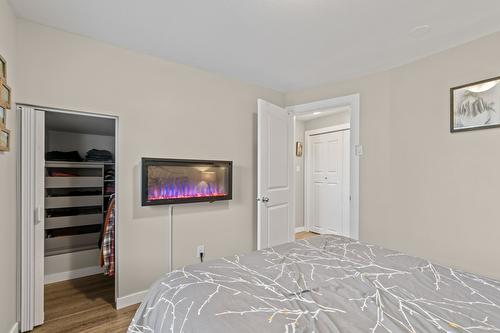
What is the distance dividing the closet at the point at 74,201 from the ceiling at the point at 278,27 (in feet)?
3.86

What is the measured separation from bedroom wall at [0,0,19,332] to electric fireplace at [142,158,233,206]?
3.07 feet

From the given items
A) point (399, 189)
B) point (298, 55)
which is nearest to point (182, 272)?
point (298, 55)

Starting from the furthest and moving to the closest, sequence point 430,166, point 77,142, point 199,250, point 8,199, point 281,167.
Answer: point 77,142 → point 281,167 → point 199,250 → point 430,166 → point 8,199

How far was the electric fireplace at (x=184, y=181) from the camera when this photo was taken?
8.35 ft

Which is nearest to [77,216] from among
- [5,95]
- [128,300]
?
[128,300]

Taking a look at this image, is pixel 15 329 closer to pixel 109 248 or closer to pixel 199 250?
pixel 109 248

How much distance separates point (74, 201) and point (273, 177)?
2.51 m

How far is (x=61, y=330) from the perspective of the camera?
2.07 metres

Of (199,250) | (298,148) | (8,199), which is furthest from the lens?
(298,148)

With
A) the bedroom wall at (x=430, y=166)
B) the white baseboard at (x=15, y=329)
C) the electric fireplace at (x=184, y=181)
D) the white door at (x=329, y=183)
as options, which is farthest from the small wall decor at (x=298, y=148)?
the white baseboard at (x=15, y=329)

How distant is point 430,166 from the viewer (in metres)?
2.49

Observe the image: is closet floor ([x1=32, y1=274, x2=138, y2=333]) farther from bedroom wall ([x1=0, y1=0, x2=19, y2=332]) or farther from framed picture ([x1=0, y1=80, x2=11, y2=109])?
framed picture ([x1=0, y1=80, x2=11, y2=109])

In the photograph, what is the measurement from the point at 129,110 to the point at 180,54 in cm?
75

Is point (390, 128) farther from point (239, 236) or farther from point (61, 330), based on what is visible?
point (61, 330)
